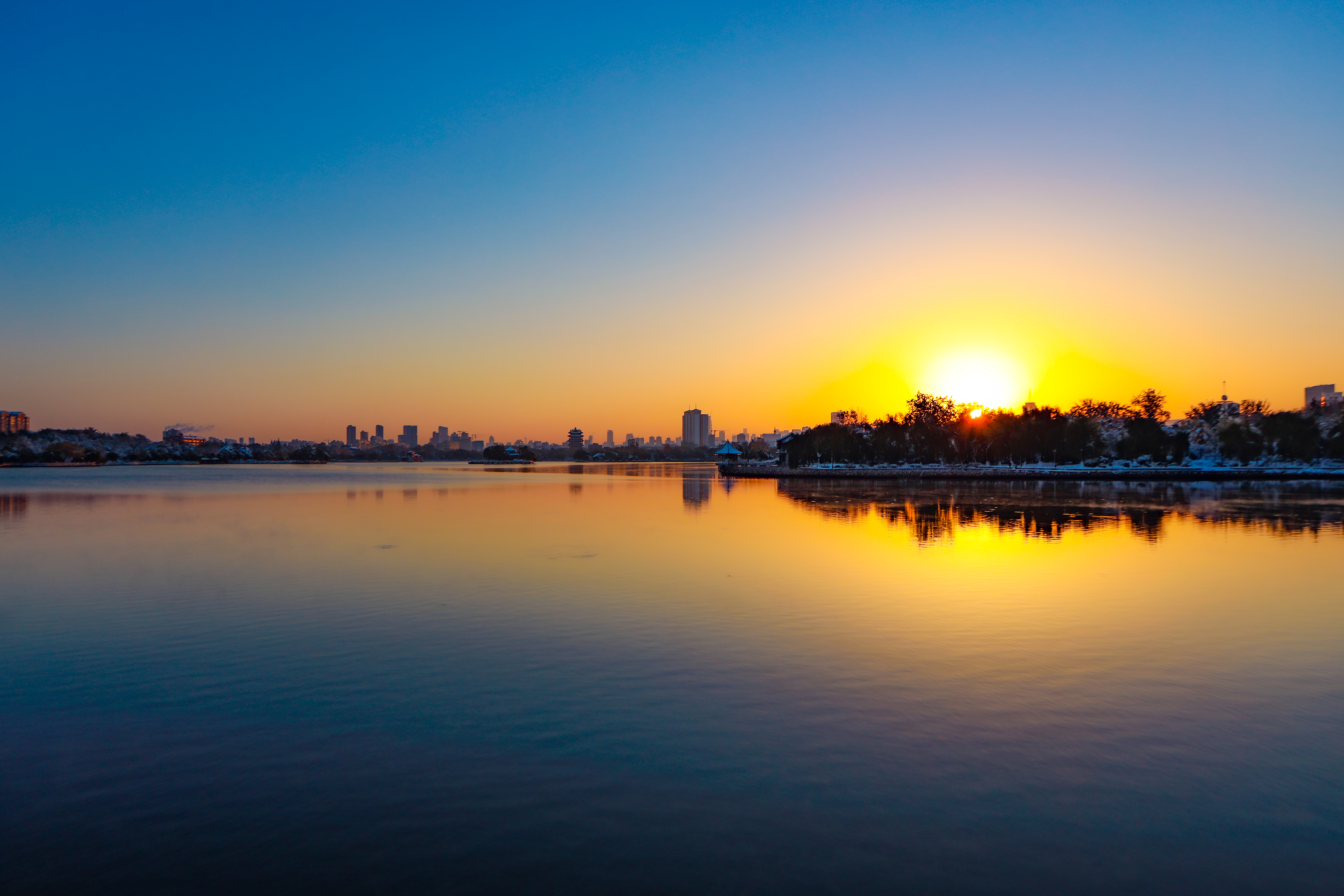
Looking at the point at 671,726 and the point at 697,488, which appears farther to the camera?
the point at 697,488

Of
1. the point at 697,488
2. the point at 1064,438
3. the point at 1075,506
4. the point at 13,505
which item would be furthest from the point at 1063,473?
the point at 13,505

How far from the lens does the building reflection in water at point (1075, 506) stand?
104 ft

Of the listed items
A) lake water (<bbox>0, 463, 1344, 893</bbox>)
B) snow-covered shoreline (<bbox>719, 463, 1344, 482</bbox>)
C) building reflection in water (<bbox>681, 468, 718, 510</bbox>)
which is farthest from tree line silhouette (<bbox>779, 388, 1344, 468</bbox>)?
lake water (<bbox>0, 463, 1344, 893</bbox>)

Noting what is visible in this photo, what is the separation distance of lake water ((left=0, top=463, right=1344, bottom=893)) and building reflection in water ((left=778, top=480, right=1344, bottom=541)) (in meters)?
11.4

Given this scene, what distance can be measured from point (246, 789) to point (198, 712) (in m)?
2.71

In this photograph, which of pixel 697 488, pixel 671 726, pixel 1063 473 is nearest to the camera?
pixel 671 726

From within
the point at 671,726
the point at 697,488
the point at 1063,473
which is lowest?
the point at 671,726

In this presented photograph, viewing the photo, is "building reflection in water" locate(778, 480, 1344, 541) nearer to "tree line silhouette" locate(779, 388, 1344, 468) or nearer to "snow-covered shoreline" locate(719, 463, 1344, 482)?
"snow-covered shoreline" locate(719, 463, 1344, 482)

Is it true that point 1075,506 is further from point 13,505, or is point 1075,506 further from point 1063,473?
point 13,505

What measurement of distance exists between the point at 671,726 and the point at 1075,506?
4321 cm

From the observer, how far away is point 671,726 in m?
8.50

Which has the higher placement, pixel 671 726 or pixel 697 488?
pixel 697 488

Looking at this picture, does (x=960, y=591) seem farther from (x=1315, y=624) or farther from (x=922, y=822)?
(x=922, y=822)

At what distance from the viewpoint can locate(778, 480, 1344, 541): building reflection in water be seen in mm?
31812
